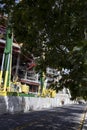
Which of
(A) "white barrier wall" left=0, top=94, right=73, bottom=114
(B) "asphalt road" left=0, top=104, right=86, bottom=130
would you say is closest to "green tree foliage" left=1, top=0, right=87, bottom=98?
(B) "asphalt road" left=0, top=104, right=86, bottom=130

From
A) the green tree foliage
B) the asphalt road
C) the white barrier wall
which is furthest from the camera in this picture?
the white barrier wall

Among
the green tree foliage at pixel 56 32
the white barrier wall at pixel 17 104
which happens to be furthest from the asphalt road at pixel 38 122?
the green tree foliage at pixel 56 32

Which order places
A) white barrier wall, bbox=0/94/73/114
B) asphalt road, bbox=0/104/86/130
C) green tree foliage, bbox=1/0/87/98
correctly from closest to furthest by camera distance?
green tree foliage, bbox=1/0/87/98 → asphalt road, bbox=0/104/86/130 → white barrier wall, bbox=0/94/73/114

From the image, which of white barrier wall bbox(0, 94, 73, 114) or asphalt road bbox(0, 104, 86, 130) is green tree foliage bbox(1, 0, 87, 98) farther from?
white barrier wall bbox(0, 94, 73, 114)

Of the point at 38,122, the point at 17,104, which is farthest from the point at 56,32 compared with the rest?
the point at 17,104

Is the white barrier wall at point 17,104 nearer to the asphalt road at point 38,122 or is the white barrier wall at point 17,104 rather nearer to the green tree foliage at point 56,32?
the asphalt road at point 38,122

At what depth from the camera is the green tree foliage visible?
10.7m

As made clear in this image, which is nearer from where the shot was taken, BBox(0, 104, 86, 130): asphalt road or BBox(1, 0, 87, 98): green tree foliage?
BBox(1, 0, 87, 98): green tree foliage

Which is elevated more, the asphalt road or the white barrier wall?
the white barrier wall

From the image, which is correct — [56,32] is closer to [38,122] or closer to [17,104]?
[38,122]

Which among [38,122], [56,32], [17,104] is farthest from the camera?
[17,104]

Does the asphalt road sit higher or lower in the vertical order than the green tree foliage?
lower

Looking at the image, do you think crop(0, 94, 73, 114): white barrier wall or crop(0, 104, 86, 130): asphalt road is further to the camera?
crop(0, 94, 73, 114): white barrier wall

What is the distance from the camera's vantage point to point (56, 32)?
12531mm
